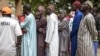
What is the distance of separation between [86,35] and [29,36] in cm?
194

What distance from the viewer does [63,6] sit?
21625mm

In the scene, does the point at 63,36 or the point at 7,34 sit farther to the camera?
the point at 63,36

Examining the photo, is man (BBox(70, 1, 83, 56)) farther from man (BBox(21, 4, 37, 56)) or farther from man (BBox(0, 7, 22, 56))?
man (BBox(0, 7, 22, 56))

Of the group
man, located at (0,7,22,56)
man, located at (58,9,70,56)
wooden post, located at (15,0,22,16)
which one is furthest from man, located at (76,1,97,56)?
wooden post, located at (15,0,22,16)

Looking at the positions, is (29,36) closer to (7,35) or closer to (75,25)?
(75,25)

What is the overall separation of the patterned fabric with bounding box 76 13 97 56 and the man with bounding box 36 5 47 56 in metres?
1.70

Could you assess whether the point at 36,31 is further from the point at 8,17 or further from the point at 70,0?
the point at 70,0

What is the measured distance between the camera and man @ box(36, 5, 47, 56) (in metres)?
10.5

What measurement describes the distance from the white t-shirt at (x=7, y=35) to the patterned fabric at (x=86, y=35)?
152 cm

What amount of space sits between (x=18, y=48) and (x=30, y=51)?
385 millimetres

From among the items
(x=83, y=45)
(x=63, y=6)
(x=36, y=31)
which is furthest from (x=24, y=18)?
(x=63, y=6)

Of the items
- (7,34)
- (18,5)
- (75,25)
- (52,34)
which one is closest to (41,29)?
(52,34)

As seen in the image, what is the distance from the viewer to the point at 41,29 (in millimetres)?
10602

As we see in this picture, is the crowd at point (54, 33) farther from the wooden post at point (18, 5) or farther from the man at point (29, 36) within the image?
the wooden post at point (18, 5)
